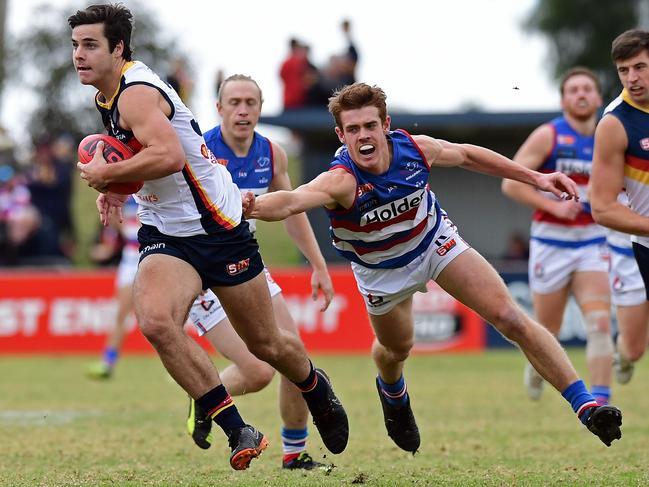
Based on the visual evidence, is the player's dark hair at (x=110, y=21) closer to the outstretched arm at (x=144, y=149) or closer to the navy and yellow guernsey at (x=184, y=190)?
the navy and yellow guernsey at (x=184, y=190)

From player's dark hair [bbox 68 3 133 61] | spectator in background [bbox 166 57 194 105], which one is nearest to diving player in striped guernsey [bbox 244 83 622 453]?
player's dark hair [bbox 68 3 133 61]

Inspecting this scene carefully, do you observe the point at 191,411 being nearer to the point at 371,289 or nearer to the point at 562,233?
the point at 371,289

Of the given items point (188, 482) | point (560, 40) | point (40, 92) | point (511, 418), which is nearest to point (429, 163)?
point (188, 482)

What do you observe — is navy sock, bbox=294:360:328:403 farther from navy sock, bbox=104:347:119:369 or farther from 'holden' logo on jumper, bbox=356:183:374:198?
navy sock, bbox=104:347:119:369

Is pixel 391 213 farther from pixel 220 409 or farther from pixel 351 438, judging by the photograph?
pixel 351 438

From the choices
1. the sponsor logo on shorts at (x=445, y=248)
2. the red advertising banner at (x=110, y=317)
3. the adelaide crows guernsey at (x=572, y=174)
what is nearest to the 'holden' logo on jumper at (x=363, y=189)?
the sponsor logo on shorts at (x=445, y=248)

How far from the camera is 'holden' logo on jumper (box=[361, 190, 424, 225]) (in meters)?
7.06

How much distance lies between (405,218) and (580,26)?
3664cm

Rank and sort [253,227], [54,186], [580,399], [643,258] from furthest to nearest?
[54,186], [253,227], [643,258], [580,399]

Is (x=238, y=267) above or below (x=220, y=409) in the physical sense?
above

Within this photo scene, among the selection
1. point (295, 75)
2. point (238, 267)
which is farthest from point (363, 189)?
point (295, 75)

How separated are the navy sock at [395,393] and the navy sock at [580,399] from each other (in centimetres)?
147

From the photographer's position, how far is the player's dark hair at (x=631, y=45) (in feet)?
23.6

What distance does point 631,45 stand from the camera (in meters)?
7.21
